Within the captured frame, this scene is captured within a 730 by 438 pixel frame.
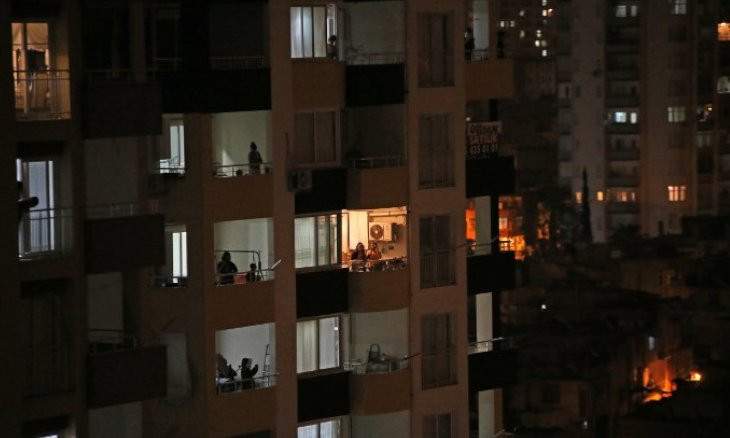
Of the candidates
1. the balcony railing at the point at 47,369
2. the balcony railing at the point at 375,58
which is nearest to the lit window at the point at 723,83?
the balcony railing at the point at 375,58

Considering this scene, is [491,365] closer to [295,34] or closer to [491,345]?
[491,345]

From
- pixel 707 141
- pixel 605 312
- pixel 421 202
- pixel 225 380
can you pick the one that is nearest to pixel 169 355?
pixel 225 380

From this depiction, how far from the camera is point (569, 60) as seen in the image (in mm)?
76125

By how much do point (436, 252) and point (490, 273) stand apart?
3.25 feet

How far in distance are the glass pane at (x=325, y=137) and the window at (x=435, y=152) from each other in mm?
1282

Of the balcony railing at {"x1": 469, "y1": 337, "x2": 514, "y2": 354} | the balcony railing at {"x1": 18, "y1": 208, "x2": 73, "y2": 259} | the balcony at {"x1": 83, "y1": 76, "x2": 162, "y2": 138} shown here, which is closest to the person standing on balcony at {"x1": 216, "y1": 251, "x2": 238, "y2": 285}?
the balcony at {"x1": 83, "y1": 76, "x2": 162, "y2": 138}

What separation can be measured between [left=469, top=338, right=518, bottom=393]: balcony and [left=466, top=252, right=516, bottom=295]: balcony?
0.70 meters

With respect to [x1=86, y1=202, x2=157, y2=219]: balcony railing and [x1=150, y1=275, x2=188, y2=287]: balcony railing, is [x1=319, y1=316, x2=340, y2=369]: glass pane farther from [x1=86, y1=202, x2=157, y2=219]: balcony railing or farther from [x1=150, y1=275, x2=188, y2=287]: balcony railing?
[x1=86, y1=202, x2=157, y2=219]: balcony railing

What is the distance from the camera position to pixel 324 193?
85.6 ft

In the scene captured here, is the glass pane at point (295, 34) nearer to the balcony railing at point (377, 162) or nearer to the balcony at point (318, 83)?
the balcony at point (318, 83)

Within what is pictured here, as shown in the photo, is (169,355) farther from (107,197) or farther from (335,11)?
(335,11)

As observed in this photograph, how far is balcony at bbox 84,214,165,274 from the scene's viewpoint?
73.9ft

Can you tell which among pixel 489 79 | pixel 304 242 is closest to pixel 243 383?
pixel 304 242

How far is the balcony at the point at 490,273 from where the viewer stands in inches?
1100
